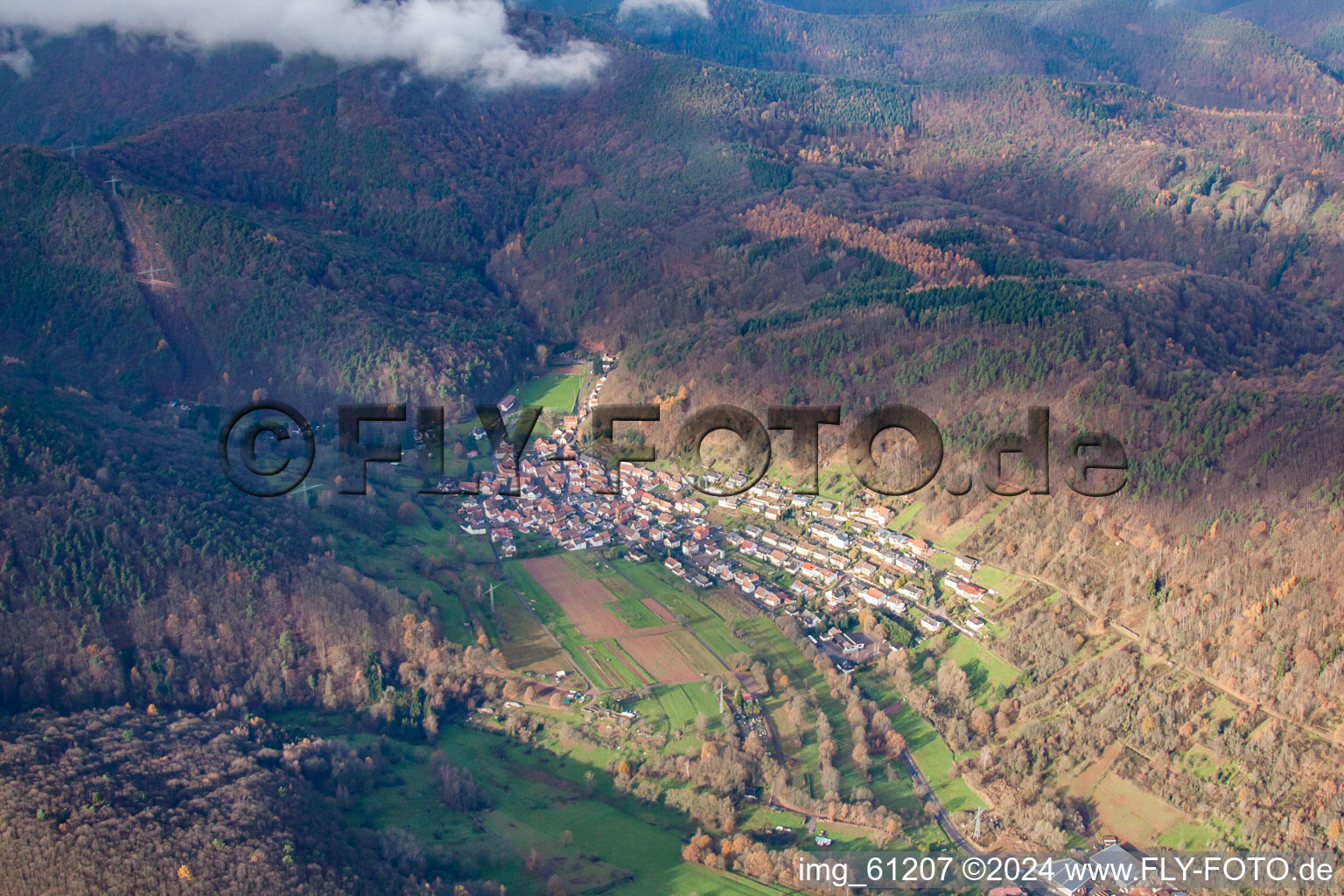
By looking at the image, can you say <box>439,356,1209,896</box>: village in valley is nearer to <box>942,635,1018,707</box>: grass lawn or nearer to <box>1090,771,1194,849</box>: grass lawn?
<box>942,635,1018,707</box>: grass lawn

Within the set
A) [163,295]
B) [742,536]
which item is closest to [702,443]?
[742,536]

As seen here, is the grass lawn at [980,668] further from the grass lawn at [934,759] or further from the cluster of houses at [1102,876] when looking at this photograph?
the cluster of houses at [1102,876]

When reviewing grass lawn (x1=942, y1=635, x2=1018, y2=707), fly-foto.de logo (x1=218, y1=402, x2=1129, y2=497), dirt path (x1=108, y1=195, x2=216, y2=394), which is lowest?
grass lawn (x1=942, y1=635, x2=1018, y2=707)

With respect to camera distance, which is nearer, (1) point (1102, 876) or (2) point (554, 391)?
(1) point (1102, 876)

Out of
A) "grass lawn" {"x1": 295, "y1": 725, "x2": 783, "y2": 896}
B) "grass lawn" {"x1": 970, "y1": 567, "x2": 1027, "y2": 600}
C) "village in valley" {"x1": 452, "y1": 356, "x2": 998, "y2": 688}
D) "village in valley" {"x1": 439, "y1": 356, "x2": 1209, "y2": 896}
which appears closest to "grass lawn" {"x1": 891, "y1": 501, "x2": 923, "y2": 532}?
"village in valley" {"x1": 439, "y1": 356, "x2": 1209, "y2": 896}

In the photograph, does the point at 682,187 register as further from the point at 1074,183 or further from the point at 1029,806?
the point at 1029,806

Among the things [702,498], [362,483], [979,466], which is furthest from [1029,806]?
[362,483]

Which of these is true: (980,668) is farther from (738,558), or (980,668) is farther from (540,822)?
(540,822)

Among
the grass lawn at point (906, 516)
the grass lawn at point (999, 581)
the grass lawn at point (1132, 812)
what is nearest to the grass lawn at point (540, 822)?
the grass lawn at point (1132, 812)
